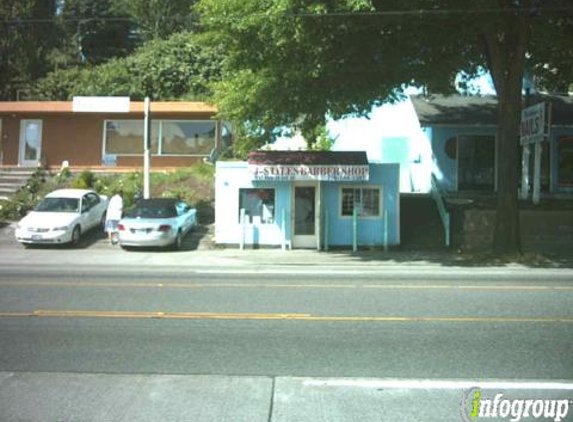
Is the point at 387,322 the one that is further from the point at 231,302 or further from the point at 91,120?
the point at 91,120

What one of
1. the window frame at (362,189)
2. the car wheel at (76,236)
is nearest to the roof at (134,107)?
the car wheel at (76,236)

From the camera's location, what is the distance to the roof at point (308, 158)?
20.4m

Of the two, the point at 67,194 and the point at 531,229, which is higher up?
the point at 67,194

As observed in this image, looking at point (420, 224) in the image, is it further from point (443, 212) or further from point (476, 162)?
point (476, 162)

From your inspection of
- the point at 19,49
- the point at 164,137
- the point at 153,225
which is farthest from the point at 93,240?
the point at 19,49

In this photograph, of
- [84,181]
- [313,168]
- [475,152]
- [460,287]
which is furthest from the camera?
[475,152]

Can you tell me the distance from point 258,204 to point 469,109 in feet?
39.6

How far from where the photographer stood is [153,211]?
66.9 ft

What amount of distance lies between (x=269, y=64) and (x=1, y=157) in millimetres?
18858

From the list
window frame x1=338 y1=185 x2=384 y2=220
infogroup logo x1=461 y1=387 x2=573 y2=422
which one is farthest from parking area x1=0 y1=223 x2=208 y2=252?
infogroup logo x1=461 y1=387 x2=573 y2=422

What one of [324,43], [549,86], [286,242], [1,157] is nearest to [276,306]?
[324,43]

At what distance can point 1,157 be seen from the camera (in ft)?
102

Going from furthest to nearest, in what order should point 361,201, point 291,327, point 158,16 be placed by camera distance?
point 158,16
point 361,201
point 291,327

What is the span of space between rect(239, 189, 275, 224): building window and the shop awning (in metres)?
0.72
